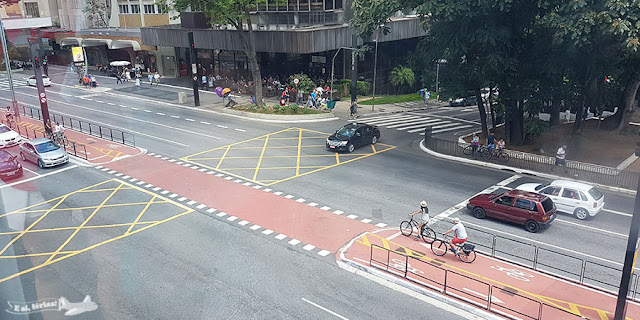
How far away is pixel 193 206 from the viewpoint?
71.9 feet

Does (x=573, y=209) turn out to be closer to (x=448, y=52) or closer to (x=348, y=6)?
(x=448, y=52)

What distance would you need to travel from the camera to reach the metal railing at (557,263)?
1536 cm

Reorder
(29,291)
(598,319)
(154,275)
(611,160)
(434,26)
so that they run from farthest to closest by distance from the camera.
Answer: (434,26), (611,160), (154,275), (29,291), (598,319)

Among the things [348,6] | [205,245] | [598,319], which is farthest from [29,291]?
[348,6]

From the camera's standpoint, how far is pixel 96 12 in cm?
7569

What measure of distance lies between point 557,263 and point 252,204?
491 inches

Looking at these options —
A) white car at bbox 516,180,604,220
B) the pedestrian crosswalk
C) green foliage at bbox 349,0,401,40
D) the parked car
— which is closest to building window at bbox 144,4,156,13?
the pedestrian crosswalk

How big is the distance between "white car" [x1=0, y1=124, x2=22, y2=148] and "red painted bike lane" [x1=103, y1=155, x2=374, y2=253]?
8.80 metres

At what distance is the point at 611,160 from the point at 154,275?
26160 millimetres

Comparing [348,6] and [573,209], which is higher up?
[348,6]

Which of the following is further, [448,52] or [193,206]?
[448,52]

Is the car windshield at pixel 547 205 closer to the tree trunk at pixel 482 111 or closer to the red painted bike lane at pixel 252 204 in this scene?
the red painted bike lane at pixel 252 204

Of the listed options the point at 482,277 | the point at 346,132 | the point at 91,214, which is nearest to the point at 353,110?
the point at 346,132

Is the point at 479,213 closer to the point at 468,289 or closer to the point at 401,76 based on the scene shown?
the point at 468,289
